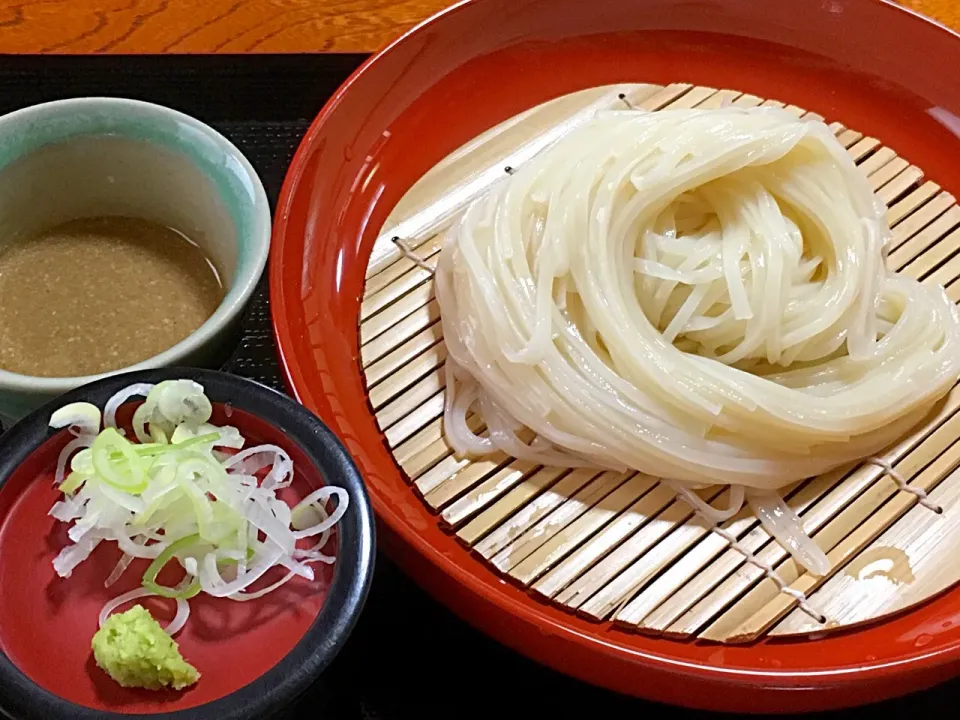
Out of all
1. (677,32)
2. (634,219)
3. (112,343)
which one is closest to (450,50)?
(677,32)

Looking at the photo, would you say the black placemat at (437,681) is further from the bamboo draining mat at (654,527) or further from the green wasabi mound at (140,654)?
the green wasabi mound at (140,654)

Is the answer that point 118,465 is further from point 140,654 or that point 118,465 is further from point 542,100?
point 542,100

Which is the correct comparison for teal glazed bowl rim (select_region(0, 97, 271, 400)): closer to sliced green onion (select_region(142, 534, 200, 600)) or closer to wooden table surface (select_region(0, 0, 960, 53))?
sliced green onion (select_region(142, 534, 200, 600))

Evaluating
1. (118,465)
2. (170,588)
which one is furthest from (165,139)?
(170,588)

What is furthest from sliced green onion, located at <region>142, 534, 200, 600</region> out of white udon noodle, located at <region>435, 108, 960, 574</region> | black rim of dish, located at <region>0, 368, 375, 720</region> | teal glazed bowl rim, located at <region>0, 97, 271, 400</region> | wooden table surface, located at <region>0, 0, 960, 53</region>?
wooden table surface, located at <region>0, 0, 960, 53</region>

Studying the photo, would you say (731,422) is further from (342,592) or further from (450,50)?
(450,50)
